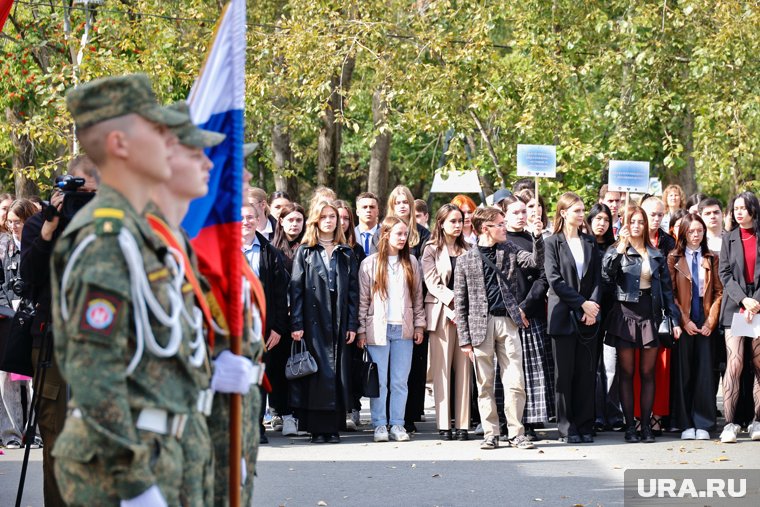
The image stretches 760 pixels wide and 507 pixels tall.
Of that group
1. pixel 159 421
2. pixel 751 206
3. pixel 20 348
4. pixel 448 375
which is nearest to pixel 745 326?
pixel 751 206

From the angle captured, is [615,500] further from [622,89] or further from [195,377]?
[622,89]

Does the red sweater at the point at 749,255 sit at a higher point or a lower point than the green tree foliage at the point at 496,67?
lower

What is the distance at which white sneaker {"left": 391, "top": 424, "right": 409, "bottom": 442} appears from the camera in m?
11.0

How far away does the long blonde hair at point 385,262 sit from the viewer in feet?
36.7

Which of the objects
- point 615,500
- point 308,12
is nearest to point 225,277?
point 615,500

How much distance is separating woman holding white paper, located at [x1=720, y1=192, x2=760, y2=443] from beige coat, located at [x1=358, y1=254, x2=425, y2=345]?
281 cm

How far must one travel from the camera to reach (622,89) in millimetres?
20672

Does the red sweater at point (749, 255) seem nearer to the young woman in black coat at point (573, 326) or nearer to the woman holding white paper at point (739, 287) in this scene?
the woman holding white paper at point (739, 287)

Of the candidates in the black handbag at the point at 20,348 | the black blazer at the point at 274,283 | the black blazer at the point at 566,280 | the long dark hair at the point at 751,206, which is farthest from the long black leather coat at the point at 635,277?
the black handbag at the point at 20,348

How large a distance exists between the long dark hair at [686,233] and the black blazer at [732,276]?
0.86ft

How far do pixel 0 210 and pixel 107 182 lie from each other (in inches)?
328

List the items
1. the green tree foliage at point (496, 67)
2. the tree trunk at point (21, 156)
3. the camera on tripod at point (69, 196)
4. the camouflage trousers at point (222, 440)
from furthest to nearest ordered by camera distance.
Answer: the tree trunk at point (21, 156), the green tree foliage at point (496, 67), the camera on tripod at point (69, 196), the camouflage trousers at point (222, 440)

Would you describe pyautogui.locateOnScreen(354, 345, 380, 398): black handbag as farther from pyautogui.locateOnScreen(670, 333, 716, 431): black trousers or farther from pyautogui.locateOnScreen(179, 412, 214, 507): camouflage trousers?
pyautogui.locateOnScreen(179, 412, 214, 507): camouflage trousers

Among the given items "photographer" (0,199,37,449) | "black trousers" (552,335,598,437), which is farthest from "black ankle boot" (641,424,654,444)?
"photographer" (0,199,37,449)
